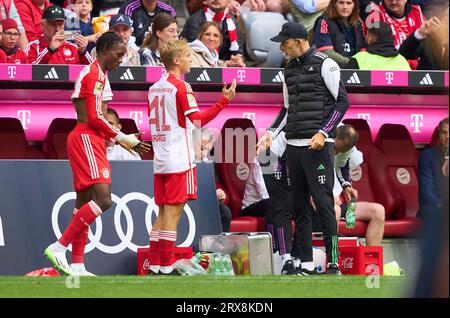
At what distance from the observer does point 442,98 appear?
13.8 metres

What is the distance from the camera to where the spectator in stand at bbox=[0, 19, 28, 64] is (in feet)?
40.7

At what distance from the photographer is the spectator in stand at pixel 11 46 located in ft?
40.7

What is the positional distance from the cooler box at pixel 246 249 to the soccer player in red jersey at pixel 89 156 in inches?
60.5

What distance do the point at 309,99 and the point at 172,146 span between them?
4.33ft

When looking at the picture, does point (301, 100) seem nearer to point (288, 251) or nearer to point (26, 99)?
point (288, 251)

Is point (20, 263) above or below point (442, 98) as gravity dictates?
below

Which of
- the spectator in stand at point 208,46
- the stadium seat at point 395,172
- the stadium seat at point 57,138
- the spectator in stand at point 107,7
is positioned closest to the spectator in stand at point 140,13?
the spectator in stand at point 107,7

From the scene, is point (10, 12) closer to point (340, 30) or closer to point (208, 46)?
point (208, 46)

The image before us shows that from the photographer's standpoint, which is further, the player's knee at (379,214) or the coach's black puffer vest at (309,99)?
the player's knee at (379,214)

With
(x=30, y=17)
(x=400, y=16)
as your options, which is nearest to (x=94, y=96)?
(x=30, y=17)

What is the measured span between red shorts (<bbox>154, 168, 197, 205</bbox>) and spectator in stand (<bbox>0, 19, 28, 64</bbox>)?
3.30 metres

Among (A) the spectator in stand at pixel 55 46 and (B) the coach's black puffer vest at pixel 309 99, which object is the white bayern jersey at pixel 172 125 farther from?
(A) the spectator in stand at pixel 55 46

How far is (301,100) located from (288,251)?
5.66 feet
